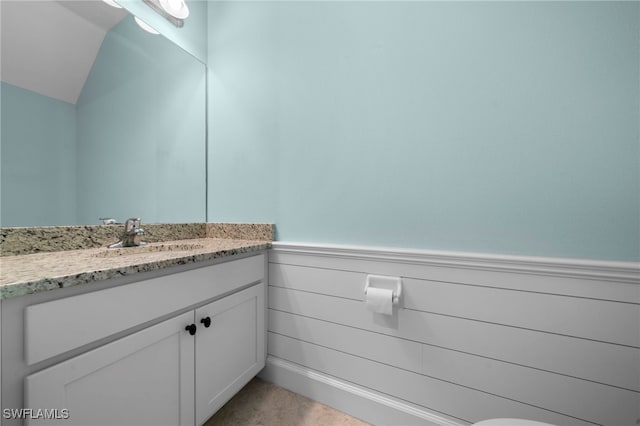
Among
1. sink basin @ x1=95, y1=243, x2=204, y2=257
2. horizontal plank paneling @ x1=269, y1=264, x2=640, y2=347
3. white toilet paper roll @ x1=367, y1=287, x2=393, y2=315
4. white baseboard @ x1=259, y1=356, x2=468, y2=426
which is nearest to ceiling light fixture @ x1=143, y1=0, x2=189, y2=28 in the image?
sink basin @ x1=95, y1=243, x2=204, y2=257

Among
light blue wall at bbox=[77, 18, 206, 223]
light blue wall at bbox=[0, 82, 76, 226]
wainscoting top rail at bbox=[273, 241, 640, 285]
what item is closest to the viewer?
wainscoting top rail at bbox=[273, 241, 640, 285]

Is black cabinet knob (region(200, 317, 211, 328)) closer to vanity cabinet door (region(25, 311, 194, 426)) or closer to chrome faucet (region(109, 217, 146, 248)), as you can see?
vanity cabinet door (region(25, 311, 194, 426))

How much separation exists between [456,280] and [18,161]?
1.69 metres

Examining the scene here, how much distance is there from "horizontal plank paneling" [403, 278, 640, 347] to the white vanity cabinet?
30.2 inches

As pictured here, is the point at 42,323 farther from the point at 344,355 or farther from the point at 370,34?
the point at 370,34

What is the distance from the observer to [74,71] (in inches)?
43.6

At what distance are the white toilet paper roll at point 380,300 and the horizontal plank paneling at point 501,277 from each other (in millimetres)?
96

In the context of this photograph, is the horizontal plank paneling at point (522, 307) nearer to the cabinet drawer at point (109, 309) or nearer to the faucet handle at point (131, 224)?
the cabinet drawer at point (109, 309)

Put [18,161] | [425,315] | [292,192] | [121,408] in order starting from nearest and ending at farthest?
[121,408], [18,161], [425,315], [292,192]

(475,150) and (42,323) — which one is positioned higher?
(475,150)

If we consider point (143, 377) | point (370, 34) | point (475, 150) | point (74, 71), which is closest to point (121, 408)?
point (143, 377)

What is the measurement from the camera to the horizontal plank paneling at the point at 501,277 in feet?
2.66

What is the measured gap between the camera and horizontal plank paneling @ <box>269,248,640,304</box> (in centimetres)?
81

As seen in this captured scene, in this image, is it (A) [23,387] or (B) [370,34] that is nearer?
(A) [23,387]
